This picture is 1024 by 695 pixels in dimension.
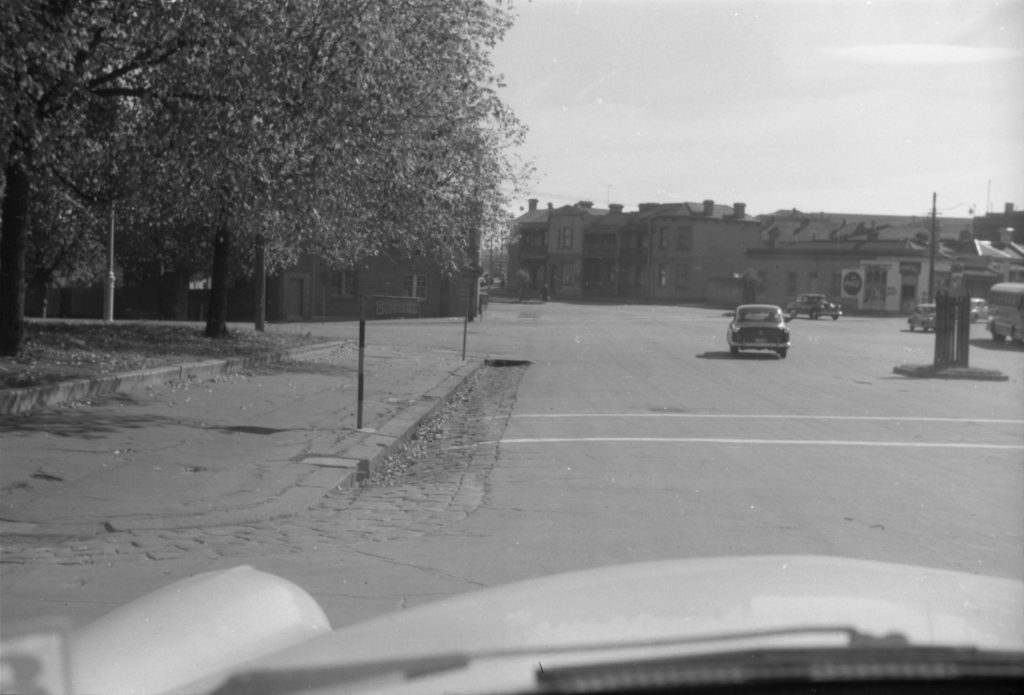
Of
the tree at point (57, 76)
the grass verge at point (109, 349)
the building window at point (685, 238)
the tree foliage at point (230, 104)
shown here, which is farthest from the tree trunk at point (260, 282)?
the building window at point (685, 238)

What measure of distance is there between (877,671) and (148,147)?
48.7 ft

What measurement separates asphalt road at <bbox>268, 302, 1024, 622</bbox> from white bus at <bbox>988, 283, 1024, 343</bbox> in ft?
66.2

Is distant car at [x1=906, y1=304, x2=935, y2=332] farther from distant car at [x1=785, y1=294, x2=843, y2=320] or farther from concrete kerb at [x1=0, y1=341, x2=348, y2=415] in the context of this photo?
concrete kerb at [x1=0, y1=341, x2=348, y2=415]

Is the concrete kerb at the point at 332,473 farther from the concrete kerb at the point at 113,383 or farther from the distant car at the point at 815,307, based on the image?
the distant car at the point at 815,307

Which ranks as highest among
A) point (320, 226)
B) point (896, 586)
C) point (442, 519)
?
point (320, 226)

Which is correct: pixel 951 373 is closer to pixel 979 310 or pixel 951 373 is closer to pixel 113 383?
pixel 113 383

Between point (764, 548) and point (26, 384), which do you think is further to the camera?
point (26, 384)

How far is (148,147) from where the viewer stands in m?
15.1

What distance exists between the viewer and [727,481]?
991 cm

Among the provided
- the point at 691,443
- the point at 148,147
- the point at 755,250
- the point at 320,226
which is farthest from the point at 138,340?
the point at 755,250

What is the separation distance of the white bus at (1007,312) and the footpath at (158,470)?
1245 inches

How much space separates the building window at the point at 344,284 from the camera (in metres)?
45.9

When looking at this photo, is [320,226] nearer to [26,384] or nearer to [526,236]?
[26,384]

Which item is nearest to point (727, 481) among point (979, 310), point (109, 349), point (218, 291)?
point (109, 349)
